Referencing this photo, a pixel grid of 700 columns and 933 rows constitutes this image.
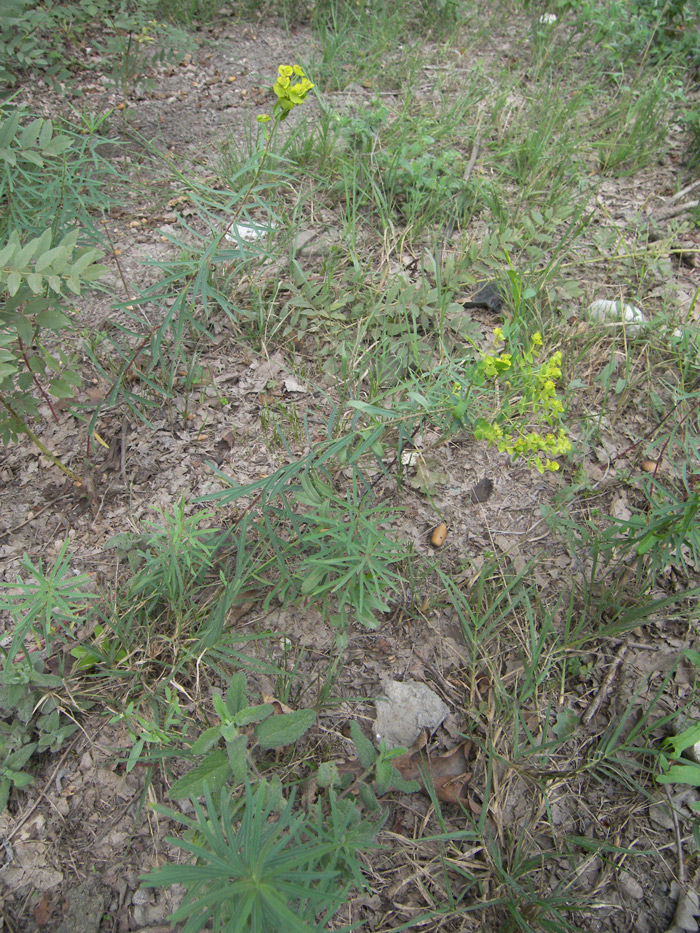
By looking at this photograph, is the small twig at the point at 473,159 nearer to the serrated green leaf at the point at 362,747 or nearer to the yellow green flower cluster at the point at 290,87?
the yellow green flower cluster at the point at 290,87

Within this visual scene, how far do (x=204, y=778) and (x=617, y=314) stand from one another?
2.28 m

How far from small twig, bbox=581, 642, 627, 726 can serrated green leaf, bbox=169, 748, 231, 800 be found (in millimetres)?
1017

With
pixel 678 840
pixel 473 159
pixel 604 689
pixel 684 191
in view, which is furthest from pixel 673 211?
pixel 678 840

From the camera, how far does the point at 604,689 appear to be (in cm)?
168

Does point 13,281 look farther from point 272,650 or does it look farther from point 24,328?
point 272,650

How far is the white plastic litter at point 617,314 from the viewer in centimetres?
237

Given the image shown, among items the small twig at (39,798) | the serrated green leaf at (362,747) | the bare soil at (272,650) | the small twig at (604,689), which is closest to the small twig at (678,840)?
the bare soil at (272,650)

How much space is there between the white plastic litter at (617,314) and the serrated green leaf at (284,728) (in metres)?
1.93

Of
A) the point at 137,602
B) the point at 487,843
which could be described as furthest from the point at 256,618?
the point at 487,843

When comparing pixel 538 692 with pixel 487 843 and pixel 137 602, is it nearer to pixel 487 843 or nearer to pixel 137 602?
pixel 487 843

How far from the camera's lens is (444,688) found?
5.47ft

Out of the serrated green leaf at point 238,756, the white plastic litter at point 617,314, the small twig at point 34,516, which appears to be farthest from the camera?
the white plastic litter at point 617,314

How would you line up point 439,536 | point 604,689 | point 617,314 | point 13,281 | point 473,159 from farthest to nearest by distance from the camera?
1. point 473,159
2. point 617,314
3. point 439,536
4. point 604,689
5. point 13,281

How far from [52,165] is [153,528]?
4.02 feet
